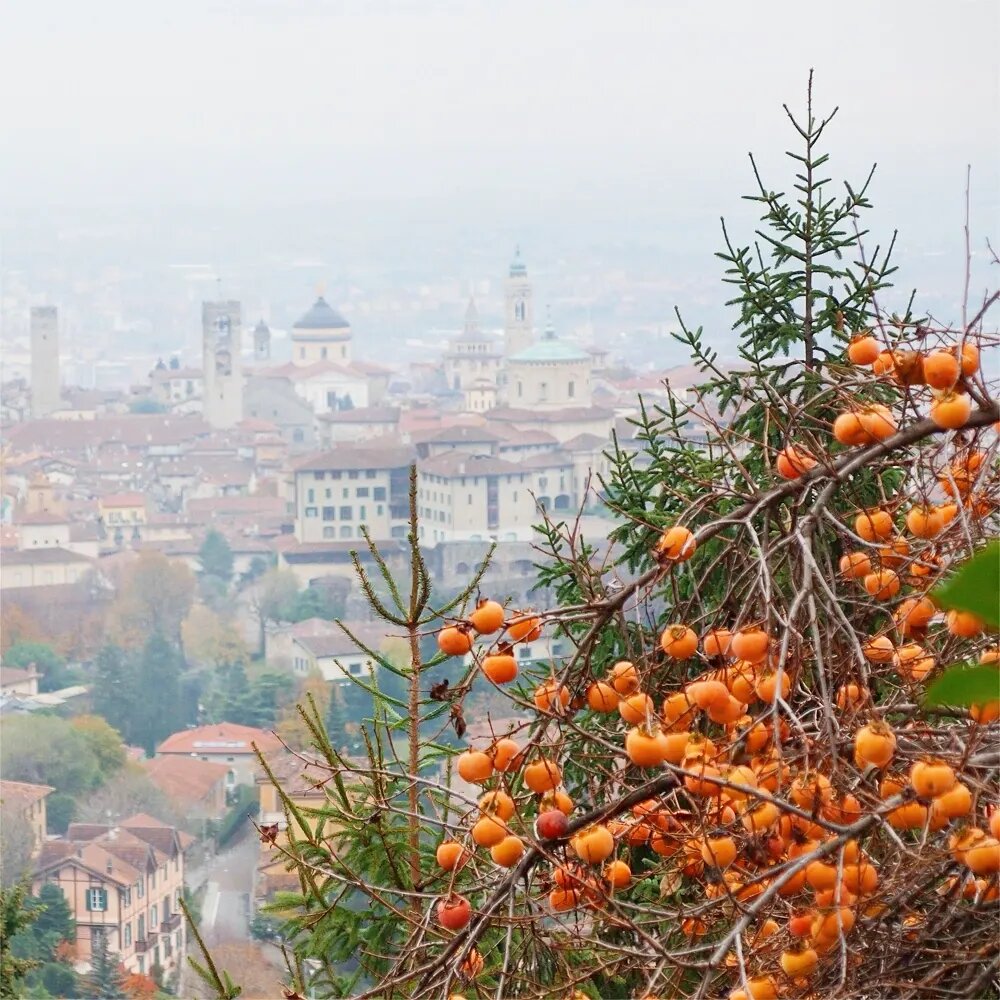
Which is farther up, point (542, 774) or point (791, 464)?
point (791, 464)

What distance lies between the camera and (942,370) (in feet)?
2.70

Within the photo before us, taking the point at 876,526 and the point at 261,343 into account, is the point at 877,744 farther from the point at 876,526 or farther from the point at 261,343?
the point at 261,343

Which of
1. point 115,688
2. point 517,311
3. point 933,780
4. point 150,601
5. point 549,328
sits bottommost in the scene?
point 115,688

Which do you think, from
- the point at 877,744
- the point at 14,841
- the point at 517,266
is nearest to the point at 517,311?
the point at 517,266

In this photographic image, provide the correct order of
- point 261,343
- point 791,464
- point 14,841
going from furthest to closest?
1. point 261,343
2. point 14,841
3. point 791,464

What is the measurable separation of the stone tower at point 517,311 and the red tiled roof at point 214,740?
20480 mm

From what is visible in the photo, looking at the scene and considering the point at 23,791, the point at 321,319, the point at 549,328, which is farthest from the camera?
the point at 321,319

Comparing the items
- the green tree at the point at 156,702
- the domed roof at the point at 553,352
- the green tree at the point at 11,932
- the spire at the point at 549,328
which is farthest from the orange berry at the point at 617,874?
the spire at the point at 549,328

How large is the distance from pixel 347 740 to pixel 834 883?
1389cm

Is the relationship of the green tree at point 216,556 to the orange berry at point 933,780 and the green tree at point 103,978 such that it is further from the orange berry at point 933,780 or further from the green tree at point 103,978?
the orange berry at point 933,780

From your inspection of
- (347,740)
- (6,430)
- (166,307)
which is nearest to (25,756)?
(347,740)

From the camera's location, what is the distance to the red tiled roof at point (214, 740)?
19469 mm

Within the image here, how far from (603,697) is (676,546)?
0.32ft

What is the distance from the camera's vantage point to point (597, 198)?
39.3 meters
